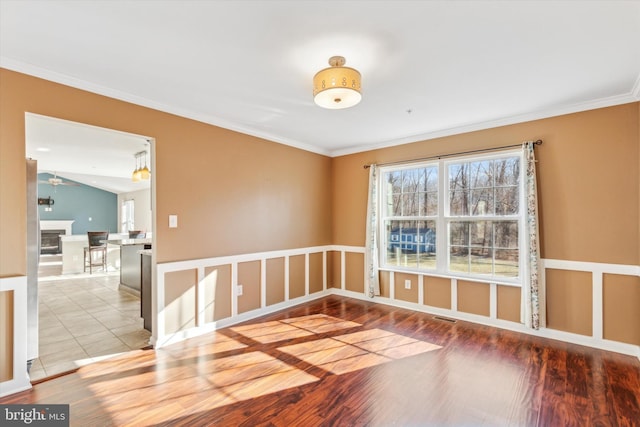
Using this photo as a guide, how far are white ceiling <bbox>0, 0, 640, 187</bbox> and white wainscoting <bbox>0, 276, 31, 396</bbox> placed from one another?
1.64 metres

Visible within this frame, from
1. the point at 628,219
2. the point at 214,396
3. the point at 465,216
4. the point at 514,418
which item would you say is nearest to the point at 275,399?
the point at 214,396

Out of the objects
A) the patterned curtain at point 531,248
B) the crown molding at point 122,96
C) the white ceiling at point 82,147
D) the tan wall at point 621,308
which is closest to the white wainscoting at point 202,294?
the white ceiling at point 82,147

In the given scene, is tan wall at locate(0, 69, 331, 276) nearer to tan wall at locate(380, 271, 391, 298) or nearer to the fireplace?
tan wall at locate(380, 271, 391, 298)

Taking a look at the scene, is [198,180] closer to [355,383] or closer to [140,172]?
[140,172]

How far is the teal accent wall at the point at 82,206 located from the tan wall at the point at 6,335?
1049 centimetres

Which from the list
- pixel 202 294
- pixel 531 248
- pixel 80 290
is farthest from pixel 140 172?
pixel 531 248

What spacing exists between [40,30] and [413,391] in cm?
356

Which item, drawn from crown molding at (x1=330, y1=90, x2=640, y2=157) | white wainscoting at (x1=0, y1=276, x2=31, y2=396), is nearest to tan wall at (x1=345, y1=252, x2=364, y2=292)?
crown molding at (x1=330, y1=90, x2=640, y2=157)

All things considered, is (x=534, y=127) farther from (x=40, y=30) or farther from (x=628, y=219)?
(x=40, y=30)

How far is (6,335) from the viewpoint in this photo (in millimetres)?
2236

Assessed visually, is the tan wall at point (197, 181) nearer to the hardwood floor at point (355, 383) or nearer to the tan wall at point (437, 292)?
the hardwood floor at point (355, 383)

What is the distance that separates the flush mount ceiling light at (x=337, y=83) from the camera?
2.14m

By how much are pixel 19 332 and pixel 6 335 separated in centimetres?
8

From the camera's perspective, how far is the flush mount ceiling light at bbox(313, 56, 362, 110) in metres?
2.14
